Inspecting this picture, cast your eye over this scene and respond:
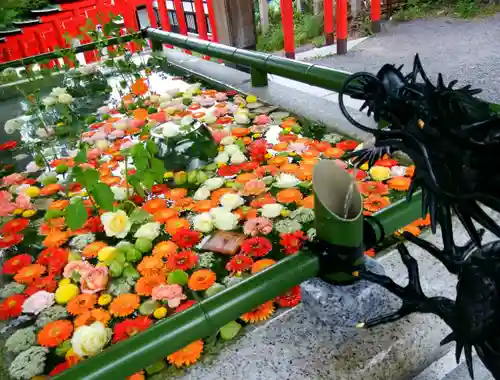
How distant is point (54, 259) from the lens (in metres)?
2.15

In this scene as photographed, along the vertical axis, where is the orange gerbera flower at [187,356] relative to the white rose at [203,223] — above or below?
above

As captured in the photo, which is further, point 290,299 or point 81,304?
point 81,304

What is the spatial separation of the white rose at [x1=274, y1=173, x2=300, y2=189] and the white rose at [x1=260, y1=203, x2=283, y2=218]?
0.69 feet

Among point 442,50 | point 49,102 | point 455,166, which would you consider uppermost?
point 455,166

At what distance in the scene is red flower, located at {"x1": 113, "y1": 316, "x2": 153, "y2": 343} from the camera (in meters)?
1.68

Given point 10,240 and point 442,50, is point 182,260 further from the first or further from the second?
point 442,50

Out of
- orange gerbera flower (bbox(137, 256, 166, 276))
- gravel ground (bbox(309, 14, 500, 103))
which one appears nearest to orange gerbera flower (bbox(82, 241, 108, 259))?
orange gerbera flower (bbox(137, 256, 166, 276))

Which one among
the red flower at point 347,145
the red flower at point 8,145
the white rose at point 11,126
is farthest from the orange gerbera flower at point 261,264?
the white rose at point 11,126

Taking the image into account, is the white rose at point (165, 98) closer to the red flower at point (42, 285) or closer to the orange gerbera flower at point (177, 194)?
the orange gerbera flower at point (177, 194)

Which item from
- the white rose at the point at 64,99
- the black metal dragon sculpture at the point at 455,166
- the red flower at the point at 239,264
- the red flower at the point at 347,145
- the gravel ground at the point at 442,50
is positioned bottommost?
the gravel ground at the point at 442,50

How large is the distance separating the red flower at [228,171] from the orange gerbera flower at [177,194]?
25 cm

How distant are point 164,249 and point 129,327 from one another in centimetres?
48

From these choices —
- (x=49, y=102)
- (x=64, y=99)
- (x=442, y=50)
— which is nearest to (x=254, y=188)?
(x=64, y=99)

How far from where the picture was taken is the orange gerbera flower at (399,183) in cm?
231
